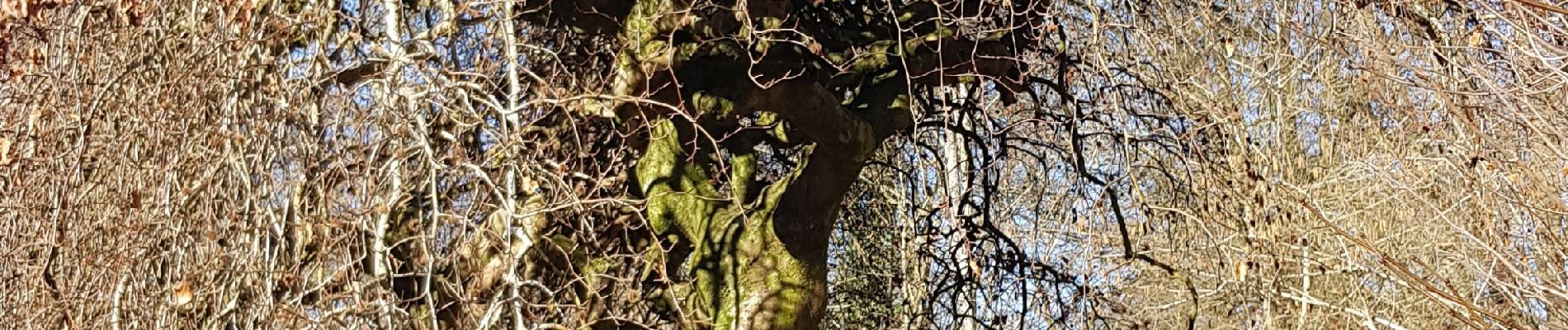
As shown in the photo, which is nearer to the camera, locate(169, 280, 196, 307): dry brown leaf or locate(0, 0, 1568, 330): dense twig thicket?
locate(0, 0, 1568, 330): dense twig thicket

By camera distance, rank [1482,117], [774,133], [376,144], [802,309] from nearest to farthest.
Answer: [376,144] < [802,309] < [774,133] < [1482,117]

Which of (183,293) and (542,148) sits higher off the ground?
(542,148)

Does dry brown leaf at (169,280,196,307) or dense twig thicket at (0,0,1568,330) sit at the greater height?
dense twig thicket at (0,0,1568,330)

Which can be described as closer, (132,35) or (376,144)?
(376,144)

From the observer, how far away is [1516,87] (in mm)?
4477

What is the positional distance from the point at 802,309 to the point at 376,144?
4.17 ft

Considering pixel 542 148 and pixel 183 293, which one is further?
pixel 542 148

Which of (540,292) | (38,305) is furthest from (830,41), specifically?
(38,305)

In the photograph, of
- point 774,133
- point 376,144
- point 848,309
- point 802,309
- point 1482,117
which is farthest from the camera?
point 848,309

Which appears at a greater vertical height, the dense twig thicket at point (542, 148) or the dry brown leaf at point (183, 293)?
the dense twig thicket at point (542, 148)

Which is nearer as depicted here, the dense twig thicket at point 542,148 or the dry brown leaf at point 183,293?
the dense twig thicket at point 542,148

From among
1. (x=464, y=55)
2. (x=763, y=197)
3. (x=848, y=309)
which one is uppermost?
(x=464, y=55)

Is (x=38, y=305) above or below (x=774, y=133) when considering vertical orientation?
below

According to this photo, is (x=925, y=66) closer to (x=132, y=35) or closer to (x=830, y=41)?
(x=830, y=41)
